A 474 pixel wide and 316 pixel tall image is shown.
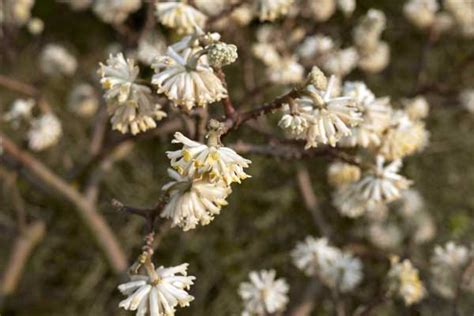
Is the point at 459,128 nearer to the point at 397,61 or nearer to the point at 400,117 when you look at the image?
the point at 397,61

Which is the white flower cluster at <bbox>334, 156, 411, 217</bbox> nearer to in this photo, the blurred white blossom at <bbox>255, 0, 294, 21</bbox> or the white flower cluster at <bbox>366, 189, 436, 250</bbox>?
the blurred white blossom at <bbox>255, 0, 294, 21</bbox>

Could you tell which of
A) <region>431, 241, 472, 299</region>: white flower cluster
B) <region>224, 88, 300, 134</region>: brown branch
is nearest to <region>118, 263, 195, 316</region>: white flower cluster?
<region>224, 88, 300, 134</region>: brown branch

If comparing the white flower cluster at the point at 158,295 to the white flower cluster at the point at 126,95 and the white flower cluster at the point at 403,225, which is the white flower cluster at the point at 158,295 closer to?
the white flower cluster at the point at 126,95

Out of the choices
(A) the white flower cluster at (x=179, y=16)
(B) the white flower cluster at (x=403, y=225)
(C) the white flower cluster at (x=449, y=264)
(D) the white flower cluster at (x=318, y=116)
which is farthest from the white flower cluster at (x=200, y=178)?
(B) the white flower cluster at (x=403, y=225)

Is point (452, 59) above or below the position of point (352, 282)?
above

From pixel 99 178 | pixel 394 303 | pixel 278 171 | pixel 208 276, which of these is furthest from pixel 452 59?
pixel 99 178

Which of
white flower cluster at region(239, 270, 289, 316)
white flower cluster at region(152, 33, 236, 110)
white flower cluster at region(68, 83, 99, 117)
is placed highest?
white flower cluster at region(68, 83, 99, 117)

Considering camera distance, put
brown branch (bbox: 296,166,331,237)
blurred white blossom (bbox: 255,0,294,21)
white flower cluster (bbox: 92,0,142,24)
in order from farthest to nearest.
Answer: brown branch (bbox: 296,166,331,237), white flower cluster (bbox: 92,0,142,24), blurred white blossom (bbox: 255,0,294,21)
